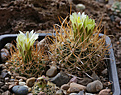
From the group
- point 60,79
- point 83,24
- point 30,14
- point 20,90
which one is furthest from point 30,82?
point 30,14

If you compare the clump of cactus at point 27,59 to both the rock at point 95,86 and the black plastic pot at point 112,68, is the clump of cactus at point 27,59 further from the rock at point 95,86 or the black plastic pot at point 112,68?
the rock at point 95,86

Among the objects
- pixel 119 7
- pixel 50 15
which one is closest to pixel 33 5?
pixel 50 15

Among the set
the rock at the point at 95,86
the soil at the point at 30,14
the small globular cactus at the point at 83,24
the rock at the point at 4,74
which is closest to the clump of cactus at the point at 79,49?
the small globular cactus at the point at 83,24

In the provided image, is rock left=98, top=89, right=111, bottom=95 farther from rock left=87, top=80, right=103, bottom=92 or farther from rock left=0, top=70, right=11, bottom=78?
rock left=0, top=70, right=11, bottom=78

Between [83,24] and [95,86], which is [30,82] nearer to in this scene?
[95,86]

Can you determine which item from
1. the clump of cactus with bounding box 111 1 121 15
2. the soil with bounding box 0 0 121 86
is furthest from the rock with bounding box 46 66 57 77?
the clump of cactus with bounding box 111 1 121 15

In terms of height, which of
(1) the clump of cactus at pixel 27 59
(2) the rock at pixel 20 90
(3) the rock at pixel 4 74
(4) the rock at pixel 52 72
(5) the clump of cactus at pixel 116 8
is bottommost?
(2) the rock at pixel 20 90

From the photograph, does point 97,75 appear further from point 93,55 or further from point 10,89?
point 10,89
